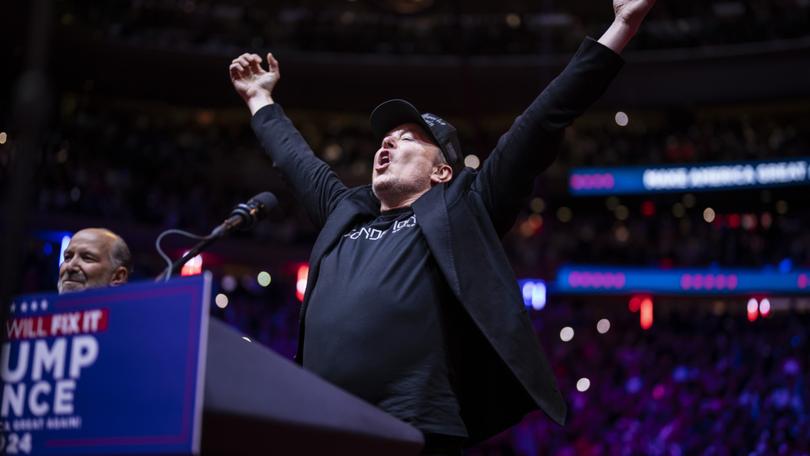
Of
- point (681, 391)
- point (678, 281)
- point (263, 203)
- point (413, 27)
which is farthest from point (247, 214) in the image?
point (413, 27)

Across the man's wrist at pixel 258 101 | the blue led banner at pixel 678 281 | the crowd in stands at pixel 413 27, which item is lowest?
the man's wrist at pixel 258 101

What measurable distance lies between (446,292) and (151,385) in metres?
1.02

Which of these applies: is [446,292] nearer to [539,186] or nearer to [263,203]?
[263,203]

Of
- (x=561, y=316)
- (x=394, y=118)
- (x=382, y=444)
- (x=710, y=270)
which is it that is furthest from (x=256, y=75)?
(x=710, y=270)

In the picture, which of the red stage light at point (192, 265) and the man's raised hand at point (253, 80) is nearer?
the red stage light at point (192, 265)

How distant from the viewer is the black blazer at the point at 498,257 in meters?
1.98

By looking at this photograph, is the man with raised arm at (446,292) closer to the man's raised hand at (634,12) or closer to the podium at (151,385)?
the man's raised hand at (634,12)

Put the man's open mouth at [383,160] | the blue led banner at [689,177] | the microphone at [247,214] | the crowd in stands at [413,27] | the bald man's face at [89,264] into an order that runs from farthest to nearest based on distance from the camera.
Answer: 1. the crowd in stands at [413,27]
2. the blue led banner at [689,177]
3. the bald man's face at [89,264]
4. the man's open mouth at [383,160]
5. the microphone at [247,214]

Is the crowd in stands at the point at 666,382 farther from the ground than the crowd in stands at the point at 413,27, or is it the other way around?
the crowd in stands at the point at 413,27

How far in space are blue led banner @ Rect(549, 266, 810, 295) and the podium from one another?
13.4 metres

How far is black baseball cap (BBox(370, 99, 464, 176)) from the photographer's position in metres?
2.40

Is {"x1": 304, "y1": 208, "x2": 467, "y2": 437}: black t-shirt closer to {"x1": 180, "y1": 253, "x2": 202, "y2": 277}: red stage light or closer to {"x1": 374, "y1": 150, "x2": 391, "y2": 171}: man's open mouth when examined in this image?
{"x1": 374, "y1": 150, "x2": 391, "y2": 171}: man's open mouth

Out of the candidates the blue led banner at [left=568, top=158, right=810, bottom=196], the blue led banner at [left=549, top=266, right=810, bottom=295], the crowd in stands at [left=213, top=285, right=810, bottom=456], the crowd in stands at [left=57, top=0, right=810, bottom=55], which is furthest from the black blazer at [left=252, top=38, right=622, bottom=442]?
the blue led banner at [left=568, top=158, right=810, bottom=196]

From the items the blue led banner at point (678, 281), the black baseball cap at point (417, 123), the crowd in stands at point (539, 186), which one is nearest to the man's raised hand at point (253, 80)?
the black baseball cap at point (417, 123)
